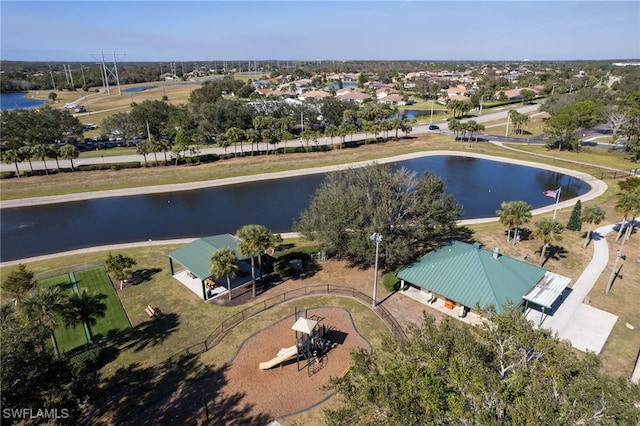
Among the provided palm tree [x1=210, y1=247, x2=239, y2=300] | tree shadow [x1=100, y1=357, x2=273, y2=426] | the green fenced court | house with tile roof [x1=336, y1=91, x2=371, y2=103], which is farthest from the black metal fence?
house with tile roof [x1=336, y1=91, x2=371, y2=103]

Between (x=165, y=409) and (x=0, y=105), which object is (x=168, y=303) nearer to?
(x=165, y=409)

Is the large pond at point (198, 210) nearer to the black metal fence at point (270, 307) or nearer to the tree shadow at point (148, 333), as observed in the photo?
the black metal fence at point (270, 307)

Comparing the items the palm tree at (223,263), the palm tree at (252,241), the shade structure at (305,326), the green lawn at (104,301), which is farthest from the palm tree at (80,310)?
the shade structure at (305,326)

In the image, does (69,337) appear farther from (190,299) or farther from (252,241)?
(252,241)

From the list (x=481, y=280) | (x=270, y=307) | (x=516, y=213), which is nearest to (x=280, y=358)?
(x=270, y=307)

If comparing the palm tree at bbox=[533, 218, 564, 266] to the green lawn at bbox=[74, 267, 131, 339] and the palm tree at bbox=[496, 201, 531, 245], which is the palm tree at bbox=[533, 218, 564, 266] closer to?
the palm tree at bbox=[496, 201, 531, 245]

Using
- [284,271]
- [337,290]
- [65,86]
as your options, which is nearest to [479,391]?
[337,290]
